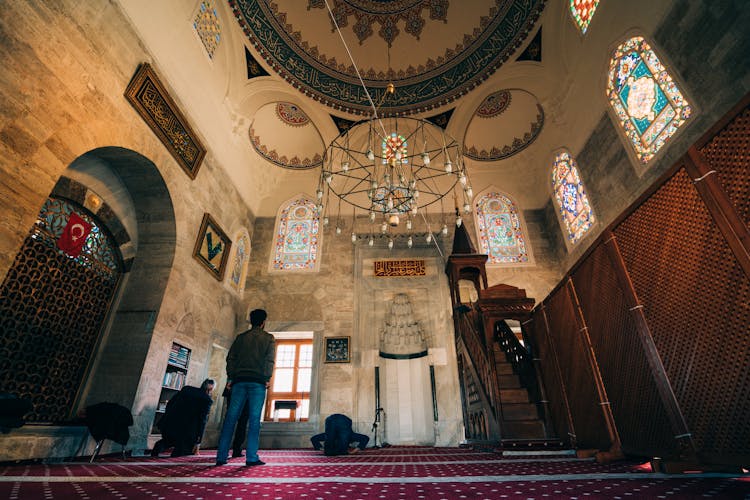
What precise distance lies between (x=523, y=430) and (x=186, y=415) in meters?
3.99

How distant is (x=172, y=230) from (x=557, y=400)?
5738 millimetres

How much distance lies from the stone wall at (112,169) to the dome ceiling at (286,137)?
1.79 metres

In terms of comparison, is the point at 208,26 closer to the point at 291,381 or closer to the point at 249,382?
the point at 249,382

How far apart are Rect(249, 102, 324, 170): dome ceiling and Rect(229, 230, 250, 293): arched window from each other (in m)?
2.18

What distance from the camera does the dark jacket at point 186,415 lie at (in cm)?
389

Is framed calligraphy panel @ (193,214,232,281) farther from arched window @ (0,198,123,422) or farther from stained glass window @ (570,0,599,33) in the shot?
stained glass window @ (570,0,599,33)

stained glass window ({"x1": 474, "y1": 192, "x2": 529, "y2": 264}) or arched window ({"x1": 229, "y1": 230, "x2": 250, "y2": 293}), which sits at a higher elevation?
stained glass window ({"x1": 474, "y1": 192, "x2": 529, "y2": 264})

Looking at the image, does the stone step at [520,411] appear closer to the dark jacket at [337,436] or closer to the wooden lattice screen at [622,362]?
the wooden lattice screen at [622,362]

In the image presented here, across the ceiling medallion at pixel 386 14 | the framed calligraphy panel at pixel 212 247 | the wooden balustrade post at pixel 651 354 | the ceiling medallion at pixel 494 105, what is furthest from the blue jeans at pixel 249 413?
the ceiling medallion at pixel 386 14

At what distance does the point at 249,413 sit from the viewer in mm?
2584

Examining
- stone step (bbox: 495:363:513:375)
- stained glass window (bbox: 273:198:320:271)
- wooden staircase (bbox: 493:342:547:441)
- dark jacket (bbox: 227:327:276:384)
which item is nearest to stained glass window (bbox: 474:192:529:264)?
stone step (bbox: 495:363:513:375)

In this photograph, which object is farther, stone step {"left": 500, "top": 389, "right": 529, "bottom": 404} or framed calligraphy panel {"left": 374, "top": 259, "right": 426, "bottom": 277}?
framed calligraphy panel {"left": 374, "top": 259, "right": 426, "bottom": 277}

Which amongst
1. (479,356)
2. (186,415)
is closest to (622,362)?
(479,356)

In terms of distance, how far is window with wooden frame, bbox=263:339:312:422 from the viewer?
7.57 meters
